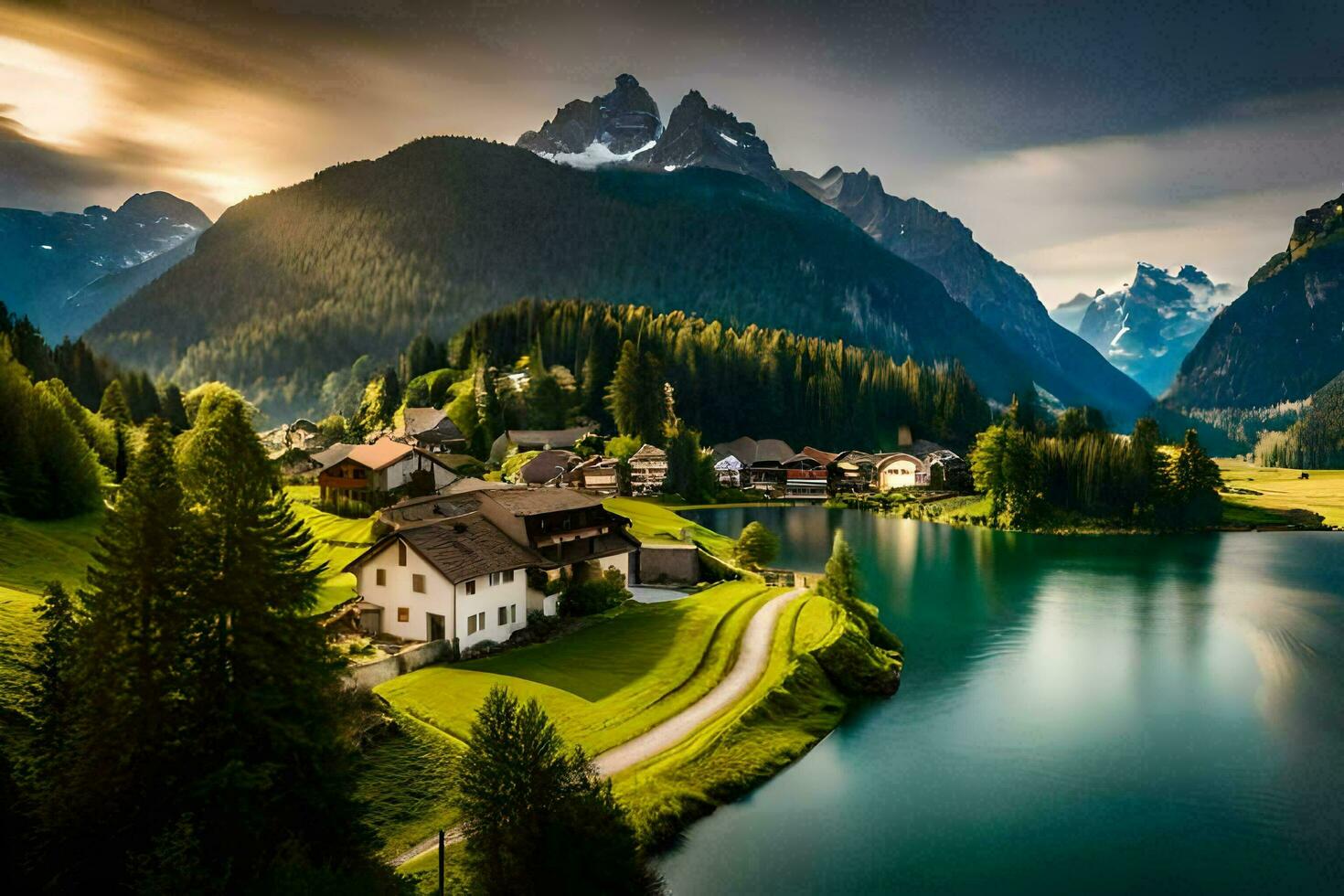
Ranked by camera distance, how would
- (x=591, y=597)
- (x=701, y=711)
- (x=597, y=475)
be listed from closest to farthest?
(x=701, y=711), (x=591, y=597), (x=597, y=475)

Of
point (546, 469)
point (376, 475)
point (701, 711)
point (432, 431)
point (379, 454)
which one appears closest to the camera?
point (701, 711)

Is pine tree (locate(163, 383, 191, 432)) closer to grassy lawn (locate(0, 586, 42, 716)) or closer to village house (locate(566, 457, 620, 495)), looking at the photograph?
village house (locate(566, 457, 620, 495))

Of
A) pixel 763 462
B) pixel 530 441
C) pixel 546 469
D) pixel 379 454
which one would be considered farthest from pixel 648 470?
pixel 379 454

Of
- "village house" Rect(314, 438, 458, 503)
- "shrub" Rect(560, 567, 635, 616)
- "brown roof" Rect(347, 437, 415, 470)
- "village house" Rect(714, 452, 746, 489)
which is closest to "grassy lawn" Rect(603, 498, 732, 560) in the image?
"shrub" Rect(560, 567, 635, 616)

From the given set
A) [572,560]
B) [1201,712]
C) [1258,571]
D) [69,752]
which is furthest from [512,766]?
[1258,571]

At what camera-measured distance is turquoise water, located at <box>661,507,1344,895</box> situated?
2477cm

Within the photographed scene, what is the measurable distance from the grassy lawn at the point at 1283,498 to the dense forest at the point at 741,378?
4844cm

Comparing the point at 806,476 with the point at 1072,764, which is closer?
the point at 1072,764

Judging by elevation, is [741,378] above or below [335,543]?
above

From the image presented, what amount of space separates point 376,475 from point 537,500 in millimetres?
33565

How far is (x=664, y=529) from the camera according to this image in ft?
249

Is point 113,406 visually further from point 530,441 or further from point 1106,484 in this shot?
point 1106,484

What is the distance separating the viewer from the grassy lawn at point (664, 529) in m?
69.1

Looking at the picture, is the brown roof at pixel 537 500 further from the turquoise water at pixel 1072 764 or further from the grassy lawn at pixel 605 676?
the turquoise water at pixel 1072 764
